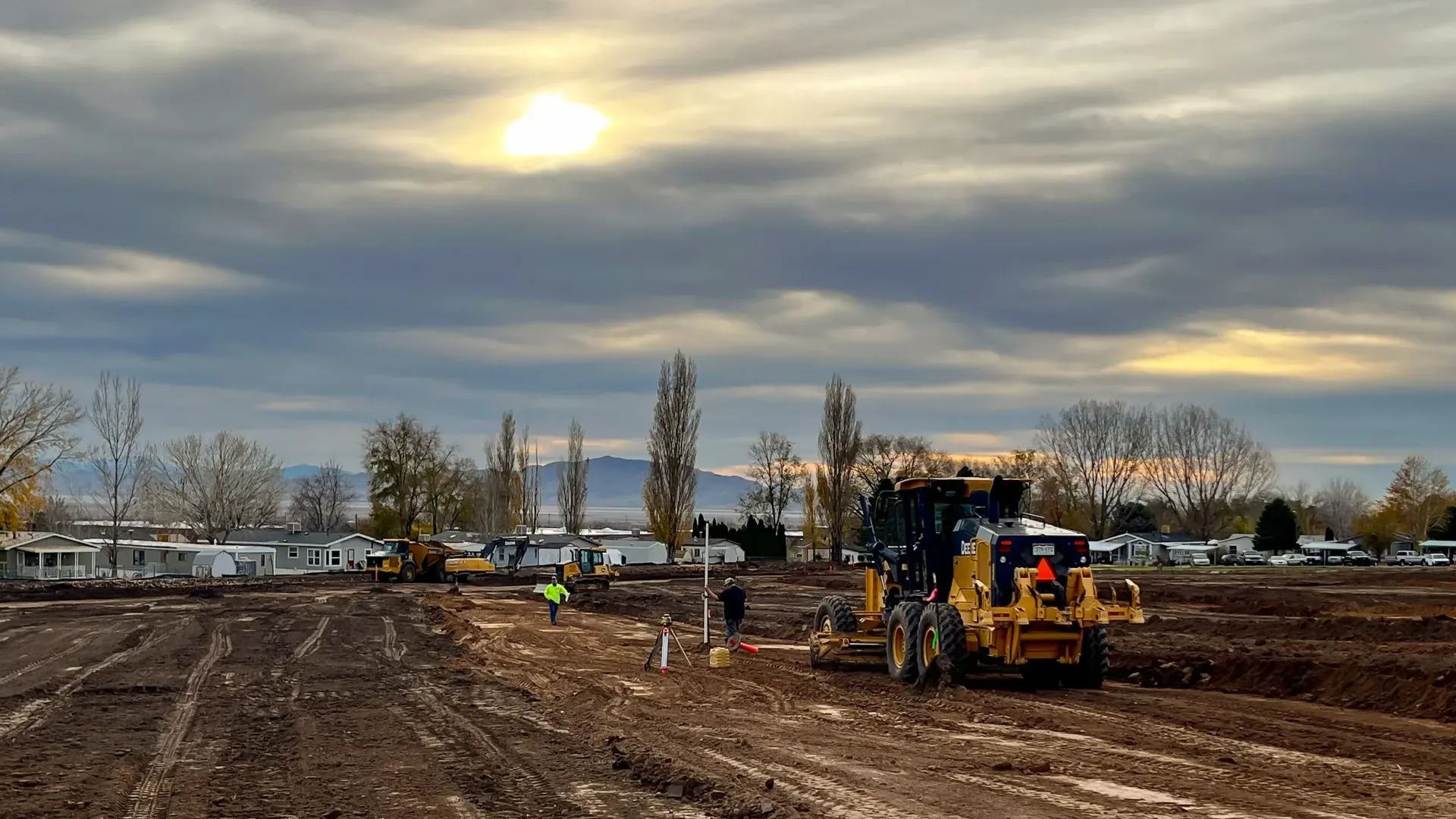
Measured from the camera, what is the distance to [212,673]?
80.0 feet

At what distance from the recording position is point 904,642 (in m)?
22.5

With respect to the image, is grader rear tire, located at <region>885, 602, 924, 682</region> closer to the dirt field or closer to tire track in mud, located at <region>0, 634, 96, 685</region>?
the dirt field

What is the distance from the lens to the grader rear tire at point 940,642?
2058 cm

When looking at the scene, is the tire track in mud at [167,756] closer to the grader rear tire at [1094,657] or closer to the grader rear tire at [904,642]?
the grader rear tire at [904,642]

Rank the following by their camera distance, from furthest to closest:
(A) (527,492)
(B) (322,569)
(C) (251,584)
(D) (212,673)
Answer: (A) (527,492) → (B) (322,569) → (C) (251,584) → (D) (212,673)

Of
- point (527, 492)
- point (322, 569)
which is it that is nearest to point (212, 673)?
point (322, 569)

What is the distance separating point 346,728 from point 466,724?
4.93ft

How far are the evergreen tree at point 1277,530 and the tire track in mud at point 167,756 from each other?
115154 millimetres

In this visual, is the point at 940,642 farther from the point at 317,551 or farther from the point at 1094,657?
the point at 317,551

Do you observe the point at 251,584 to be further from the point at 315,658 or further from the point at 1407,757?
the point at 1407,757

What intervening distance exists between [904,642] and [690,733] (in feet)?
23.6

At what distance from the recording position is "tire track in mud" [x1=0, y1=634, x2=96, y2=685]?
24531 millimetres

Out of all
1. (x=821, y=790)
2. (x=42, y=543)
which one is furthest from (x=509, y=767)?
(x=42, y=543)

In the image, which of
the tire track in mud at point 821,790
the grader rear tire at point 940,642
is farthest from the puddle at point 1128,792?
the grader rear tire at point 940,642
